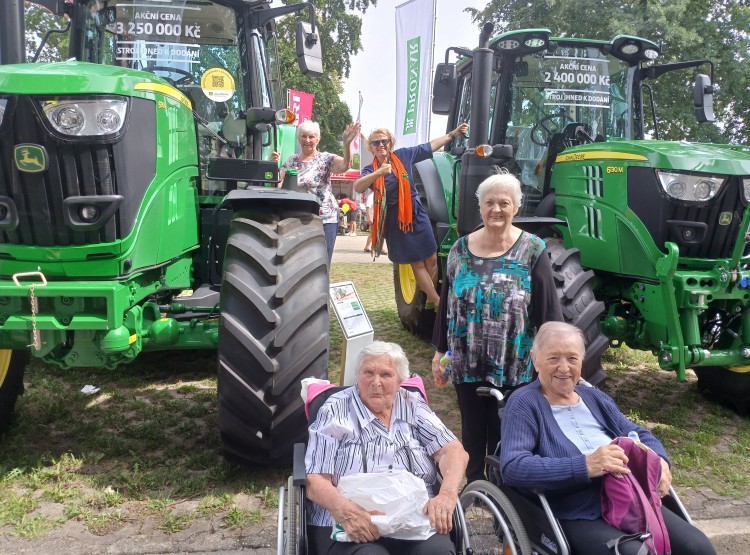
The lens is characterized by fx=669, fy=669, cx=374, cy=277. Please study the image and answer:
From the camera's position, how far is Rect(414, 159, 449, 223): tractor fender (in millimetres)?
6219

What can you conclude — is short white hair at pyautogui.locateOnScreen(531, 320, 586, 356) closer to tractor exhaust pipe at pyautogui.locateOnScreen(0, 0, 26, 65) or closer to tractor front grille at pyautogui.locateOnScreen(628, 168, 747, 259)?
tractor front grille at pyautogui.locateOnScreen(628, 168, 747, 259)

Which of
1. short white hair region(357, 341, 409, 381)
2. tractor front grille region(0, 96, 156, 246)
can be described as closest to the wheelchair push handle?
short white hair region(357, 341, 409, 381)

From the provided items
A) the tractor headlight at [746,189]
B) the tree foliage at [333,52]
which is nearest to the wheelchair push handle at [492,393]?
the tractor headlight at [746,189]

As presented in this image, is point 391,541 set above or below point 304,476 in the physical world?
below

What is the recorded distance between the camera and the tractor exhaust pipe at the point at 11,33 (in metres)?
3.97

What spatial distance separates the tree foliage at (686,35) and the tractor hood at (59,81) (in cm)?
1356

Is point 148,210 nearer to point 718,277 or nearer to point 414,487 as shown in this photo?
point 414,487

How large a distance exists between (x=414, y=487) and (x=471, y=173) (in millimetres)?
2873

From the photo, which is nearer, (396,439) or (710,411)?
(396,439)

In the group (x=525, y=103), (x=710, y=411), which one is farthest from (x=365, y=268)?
(x=710, y=411)

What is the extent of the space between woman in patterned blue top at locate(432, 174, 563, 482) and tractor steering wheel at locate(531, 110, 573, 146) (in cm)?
284

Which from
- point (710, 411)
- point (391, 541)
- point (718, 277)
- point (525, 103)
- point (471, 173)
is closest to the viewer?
point (391, 541)

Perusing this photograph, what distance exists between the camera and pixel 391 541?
2379mm

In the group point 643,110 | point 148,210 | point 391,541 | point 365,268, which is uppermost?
point 643,110
